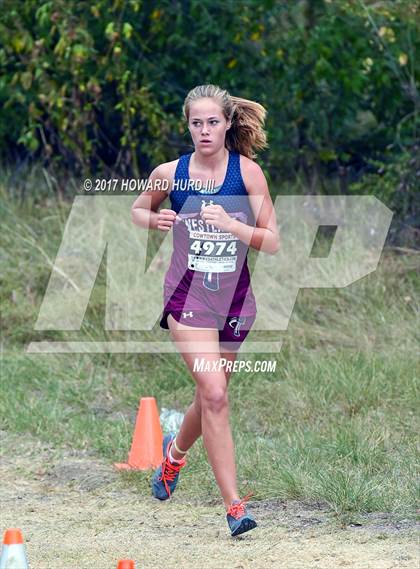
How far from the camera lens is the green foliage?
1067cm

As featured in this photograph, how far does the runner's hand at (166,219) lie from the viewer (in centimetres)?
547

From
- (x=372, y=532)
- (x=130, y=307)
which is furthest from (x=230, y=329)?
(x=130, y=307)

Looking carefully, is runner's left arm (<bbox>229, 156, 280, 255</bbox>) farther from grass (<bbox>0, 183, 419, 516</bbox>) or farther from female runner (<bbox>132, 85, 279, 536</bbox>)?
grass (<bbox>0, 183, 419, 516</bbox>)

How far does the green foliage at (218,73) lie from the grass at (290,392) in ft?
4.82

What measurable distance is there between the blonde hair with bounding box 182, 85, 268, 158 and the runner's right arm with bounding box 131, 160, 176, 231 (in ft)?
0.93

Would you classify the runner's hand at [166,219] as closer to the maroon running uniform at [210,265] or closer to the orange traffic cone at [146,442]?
the maroon running uniform at [210,265]

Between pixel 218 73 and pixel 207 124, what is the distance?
571 cm

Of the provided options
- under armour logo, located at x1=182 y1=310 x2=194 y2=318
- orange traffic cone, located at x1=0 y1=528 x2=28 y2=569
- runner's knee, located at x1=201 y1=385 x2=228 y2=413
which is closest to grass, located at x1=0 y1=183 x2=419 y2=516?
runner's knee, located at x1=201 y1=385 x2=228 y2=413

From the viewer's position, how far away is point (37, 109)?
11.2 metres

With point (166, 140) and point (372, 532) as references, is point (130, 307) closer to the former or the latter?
point (166, 140)

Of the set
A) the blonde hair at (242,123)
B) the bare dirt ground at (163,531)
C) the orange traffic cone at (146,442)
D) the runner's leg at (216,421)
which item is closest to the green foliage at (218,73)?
the orange traffic cone at (146,442)

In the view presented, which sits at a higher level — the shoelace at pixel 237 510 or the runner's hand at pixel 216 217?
the runner's hand at pixel 216 217

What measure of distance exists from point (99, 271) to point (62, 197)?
1.70 m

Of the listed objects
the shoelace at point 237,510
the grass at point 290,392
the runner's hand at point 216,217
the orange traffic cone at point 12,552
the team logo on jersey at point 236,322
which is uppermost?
the runner's hand at point 216,217
